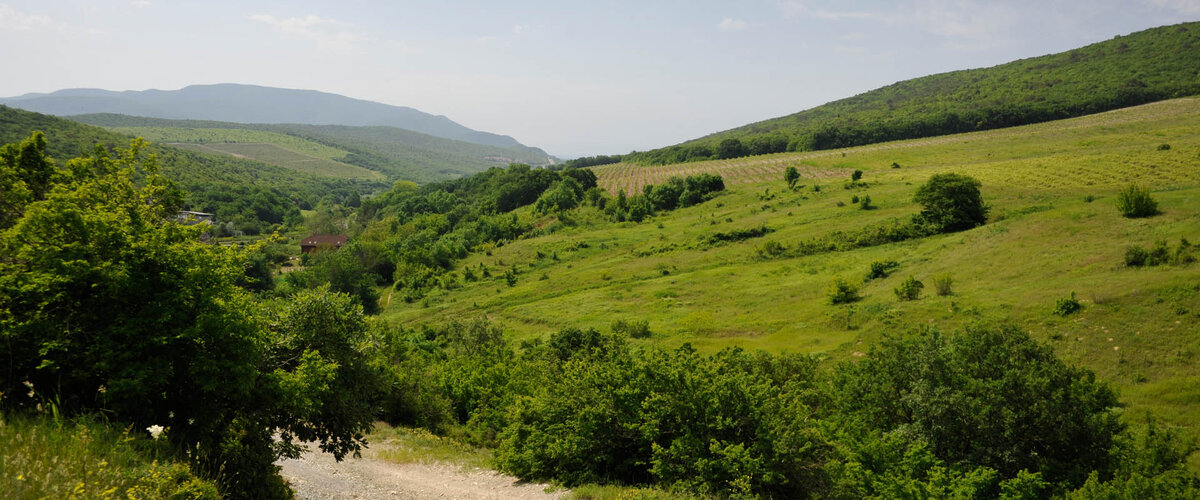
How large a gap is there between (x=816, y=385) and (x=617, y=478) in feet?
37.7

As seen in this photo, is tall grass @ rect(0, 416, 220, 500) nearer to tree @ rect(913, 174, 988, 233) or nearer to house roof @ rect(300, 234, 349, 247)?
tree @ rect(913, 174, 988, 233)

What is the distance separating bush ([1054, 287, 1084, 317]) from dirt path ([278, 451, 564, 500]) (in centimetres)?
2891

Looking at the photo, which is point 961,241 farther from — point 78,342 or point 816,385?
point 78,342

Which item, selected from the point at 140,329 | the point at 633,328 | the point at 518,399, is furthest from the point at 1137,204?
the point at 140,329

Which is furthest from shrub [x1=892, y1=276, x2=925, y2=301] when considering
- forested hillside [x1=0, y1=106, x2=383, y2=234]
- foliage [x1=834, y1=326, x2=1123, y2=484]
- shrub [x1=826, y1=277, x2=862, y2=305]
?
forested hillside [x1=0, y1=106, x2=383, y2=234]

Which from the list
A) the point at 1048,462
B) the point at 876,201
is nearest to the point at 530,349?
the point at 1048,462

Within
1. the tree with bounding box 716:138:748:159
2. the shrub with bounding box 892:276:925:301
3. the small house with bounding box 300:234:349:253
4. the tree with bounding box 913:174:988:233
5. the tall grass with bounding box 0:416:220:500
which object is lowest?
the small house with bounding box 300:234:349:253

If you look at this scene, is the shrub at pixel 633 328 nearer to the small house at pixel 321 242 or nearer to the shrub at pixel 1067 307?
the shrub at pixel 1067 307

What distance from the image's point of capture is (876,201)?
72938mm

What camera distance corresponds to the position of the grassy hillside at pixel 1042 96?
449 ft

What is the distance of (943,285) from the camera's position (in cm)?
3744

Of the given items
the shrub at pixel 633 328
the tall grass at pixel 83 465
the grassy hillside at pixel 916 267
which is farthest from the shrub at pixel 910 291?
the tall grass at pixel 83 465

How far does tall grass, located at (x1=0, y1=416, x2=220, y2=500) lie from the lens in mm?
7125

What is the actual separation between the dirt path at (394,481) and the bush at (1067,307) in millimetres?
28908
